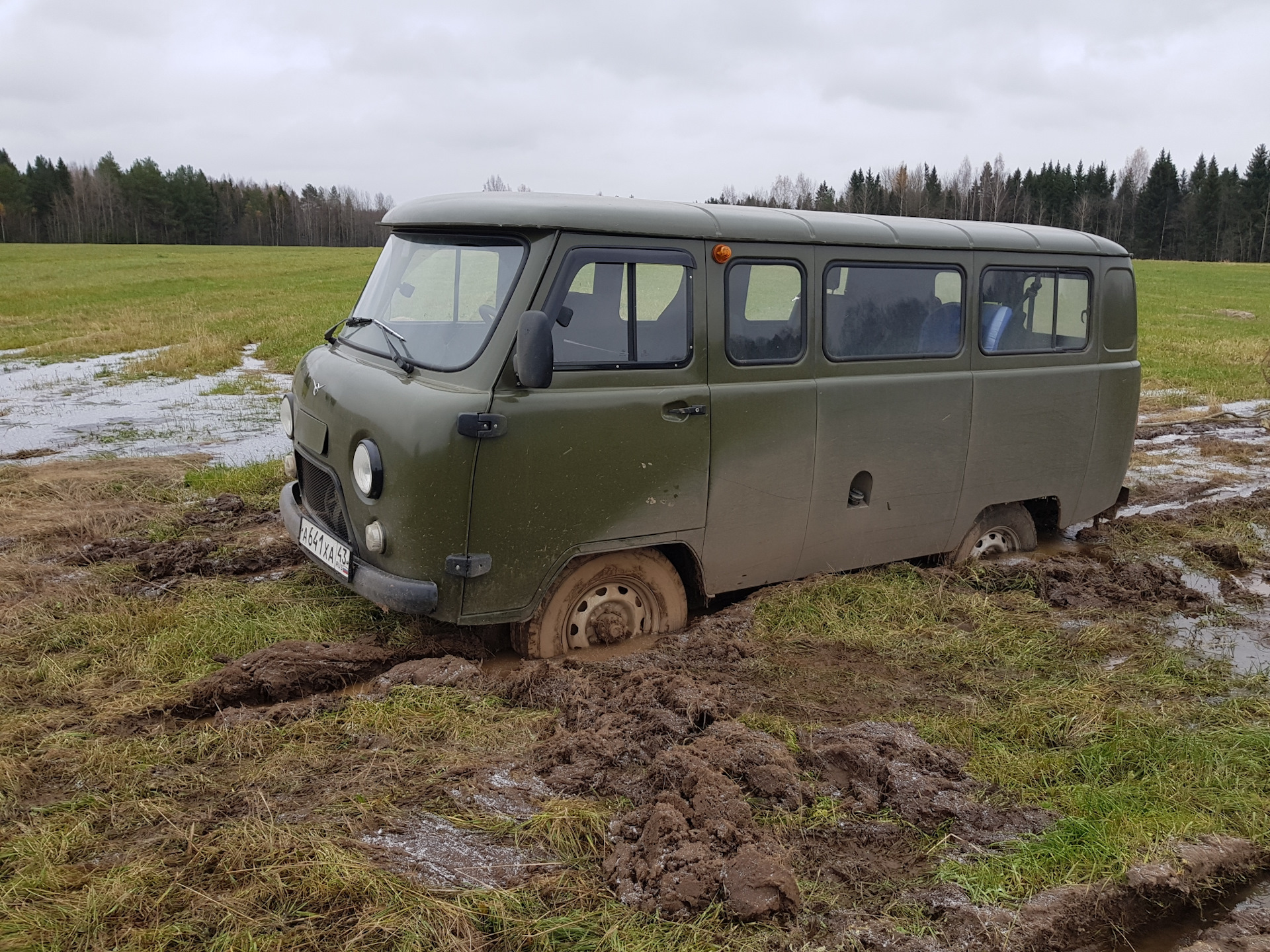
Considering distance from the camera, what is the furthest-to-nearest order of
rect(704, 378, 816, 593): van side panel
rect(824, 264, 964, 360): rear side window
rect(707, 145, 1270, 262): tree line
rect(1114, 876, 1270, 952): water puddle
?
1. rect(707, 145, 1270, 262): tree line
2. rect(824, 264, 964, 360): rear side window
3. rect(704, 378, 816, 593): van side panel
4. rect(1114, 876, 1270, 952): water puddle

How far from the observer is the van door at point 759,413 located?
5.31 m

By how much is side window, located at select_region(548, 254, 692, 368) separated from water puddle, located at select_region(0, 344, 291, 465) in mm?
6246

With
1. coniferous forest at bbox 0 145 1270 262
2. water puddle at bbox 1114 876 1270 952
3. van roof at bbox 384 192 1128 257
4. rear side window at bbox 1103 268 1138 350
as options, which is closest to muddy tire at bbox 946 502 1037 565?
rear side window at bbox 1103 268 1138 350

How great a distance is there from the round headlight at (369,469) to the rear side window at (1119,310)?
5604mm

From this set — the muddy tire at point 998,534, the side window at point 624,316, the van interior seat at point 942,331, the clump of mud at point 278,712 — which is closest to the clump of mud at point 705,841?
the clump of mud at point 278,712

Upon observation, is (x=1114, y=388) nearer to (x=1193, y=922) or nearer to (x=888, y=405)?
(x=888, y=405)

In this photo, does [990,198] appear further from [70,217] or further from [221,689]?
[221,689]

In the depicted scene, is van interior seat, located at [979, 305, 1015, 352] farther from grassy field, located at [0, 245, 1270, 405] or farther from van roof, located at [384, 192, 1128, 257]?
grassy field, located at [0, 245, 1270, 405]

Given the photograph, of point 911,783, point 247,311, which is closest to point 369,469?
point 911,783

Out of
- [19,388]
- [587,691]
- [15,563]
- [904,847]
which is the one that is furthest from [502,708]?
[19,388]

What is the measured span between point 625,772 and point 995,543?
4.43 m

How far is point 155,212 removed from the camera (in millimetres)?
101438

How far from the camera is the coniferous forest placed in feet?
288

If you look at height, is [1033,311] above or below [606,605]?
above
